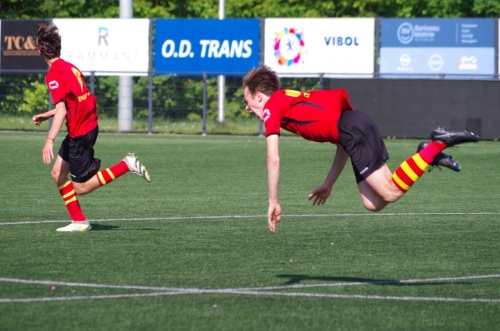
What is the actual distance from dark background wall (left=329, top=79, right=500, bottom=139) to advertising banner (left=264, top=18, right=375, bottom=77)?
89.3 inches

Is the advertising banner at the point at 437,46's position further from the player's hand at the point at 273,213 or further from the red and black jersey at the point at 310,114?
the player's hand at the point at 273,213

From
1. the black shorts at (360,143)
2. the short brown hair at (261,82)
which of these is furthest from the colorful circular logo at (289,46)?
the short brown hair at (261,82)

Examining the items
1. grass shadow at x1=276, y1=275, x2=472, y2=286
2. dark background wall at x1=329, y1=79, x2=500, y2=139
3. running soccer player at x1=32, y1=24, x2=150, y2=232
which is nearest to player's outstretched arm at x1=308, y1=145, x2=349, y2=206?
grass shadow at x1=276, y1=275, x2=472, y2=286

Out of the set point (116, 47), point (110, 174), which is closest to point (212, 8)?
point (116, 47)

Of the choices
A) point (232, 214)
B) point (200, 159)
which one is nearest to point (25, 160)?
point (200, 159)

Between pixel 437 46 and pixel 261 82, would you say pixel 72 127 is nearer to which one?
pixel 261 82

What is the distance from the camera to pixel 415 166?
9156 mm

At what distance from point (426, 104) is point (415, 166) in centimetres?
2127

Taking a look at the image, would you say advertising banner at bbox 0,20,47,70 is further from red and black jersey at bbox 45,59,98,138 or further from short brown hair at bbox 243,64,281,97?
short brown hair at bbox 243,64,281,97

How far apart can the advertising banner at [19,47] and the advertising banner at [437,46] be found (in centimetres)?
1026

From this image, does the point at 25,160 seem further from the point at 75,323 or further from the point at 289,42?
the point at 75,323

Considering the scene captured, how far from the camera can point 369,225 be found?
503 inches

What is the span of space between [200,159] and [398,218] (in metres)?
10.4

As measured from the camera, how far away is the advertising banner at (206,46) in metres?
33.6
